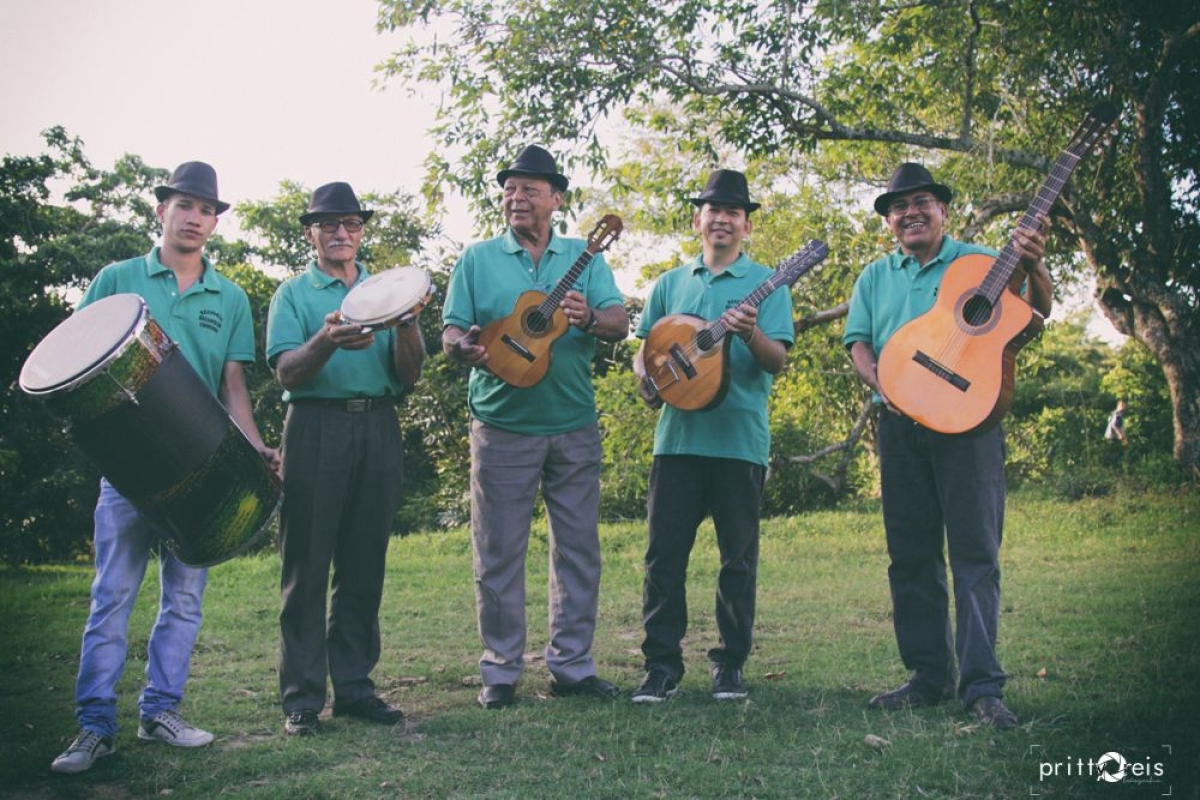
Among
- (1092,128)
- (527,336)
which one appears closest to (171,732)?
(527,336)

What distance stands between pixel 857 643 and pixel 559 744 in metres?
2.87

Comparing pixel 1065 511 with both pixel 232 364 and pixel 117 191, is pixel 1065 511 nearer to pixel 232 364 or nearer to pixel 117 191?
pixel 232 364

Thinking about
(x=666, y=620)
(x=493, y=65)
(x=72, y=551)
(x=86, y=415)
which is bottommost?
(x=72, y=551)

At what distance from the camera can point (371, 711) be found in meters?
4.71

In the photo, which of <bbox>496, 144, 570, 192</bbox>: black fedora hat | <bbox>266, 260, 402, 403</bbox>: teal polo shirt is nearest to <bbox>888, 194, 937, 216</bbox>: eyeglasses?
<bbox>496, 144, 570, 192</bbox>: black fedora hat

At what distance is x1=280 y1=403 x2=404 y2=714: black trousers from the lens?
4609 mm

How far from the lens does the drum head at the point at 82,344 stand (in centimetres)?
365

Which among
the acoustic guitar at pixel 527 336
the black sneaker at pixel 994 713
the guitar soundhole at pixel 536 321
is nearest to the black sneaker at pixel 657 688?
the black sneaker at pixel 994 713

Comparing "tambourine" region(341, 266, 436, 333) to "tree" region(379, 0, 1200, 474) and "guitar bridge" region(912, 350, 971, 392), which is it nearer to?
"guitar bridge" region(912, 350, 971, 392)

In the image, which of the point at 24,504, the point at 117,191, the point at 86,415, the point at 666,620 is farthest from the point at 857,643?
the point at 117,191

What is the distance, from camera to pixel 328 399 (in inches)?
183

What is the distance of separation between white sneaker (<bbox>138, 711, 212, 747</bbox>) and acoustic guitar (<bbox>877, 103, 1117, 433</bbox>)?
3.24 metres

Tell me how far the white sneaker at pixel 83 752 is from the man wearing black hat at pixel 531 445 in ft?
5.34

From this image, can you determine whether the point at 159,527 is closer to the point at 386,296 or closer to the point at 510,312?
the point at 386,296
